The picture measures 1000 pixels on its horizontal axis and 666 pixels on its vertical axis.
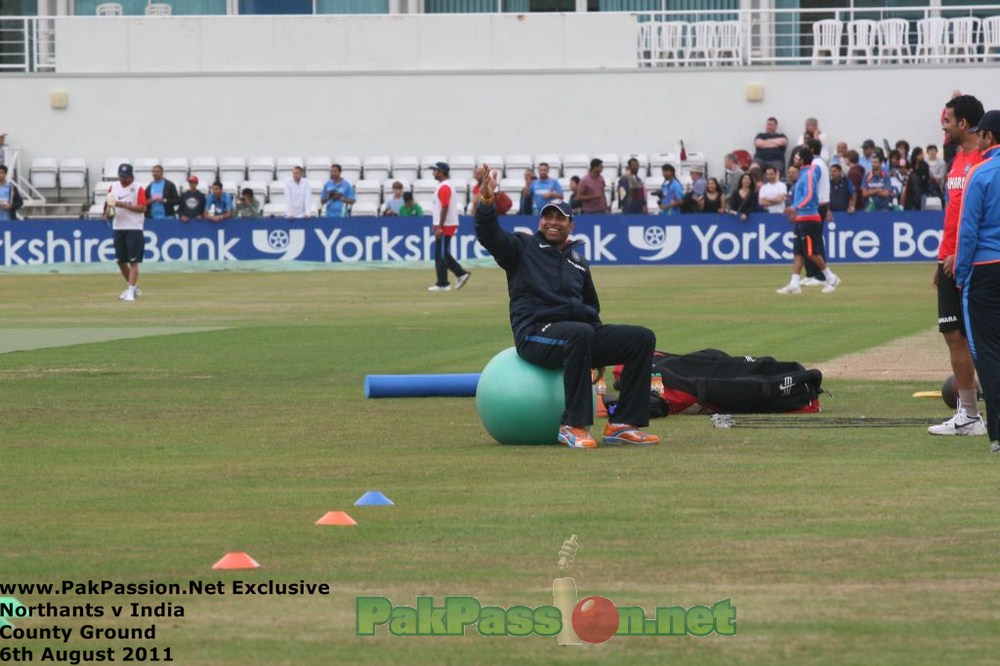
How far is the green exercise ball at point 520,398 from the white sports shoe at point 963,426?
99.0 inches

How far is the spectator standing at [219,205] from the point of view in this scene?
→ 3897cm

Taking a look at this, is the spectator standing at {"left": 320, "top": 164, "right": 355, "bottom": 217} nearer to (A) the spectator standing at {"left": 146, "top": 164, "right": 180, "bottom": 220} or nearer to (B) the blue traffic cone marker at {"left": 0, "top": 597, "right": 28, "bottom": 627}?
(A) the spectator standing at {"left": 146, "top": 164, "right": 180, "bottom": 220}

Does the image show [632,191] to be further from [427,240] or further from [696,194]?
[427,240]

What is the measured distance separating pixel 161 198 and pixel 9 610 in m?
33.4

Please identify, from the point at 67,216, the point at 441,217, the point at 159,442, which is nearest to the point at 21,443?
the point at 159,442

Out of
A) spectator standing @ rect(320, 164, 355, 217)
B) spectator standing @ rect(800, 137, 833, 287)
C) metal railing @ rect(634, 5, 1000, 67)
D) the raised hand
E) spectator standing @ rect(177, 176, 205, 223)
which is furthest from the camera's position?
metal railing @ rect(634, 5, 1000, 67)

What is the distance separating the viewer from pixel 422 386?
1332cm

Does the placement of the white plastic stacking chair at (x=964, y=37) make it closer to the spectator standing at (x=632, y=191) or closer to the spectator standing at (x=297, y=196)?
the spectator standing at (x=632, y=191)

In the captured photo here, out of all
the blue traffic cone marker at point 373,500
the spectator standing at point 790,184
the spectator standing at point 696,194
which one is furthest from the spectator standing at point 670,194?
the blue traffic cone marker at point 373,500

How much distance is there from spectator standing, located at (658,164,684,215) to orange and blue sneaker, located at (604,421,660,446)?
27.4 meters

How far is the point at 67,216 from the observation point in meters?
43.2

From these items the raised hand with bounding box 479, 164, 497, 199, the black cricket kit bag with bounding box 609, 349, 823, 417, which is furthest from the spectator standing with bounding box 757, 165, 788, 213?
the raised hand with bounding box 479, 164, 497, 199

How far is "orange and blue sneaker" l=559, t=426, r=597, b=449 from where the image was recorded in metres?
11.5

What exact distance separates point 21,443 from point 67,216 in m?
32.3
